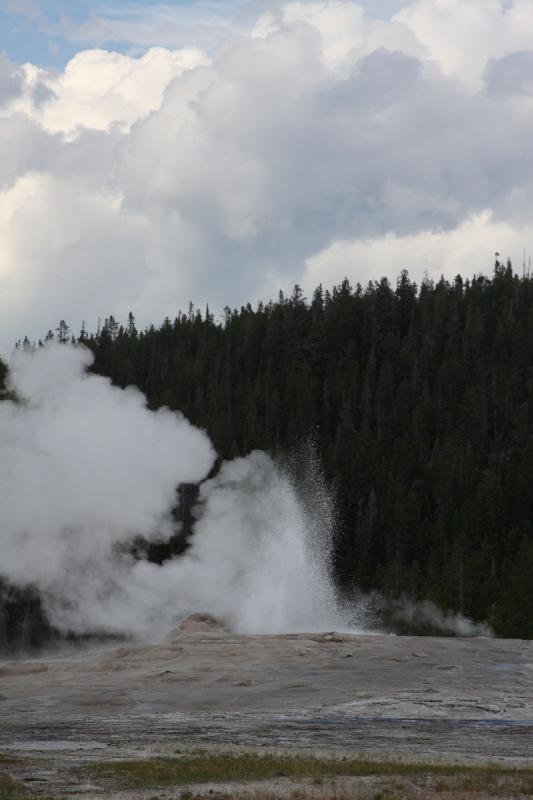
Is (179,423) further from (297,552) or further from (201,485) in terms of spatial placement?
(297,552)

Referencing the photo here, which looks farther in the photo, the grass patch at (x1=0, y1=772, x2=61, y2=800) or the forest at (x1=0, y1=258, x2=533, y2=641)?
the forest at (x1=0, y1=258, x2=533, y2=641)

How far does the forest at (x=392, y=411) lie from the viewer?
106875 millimetres

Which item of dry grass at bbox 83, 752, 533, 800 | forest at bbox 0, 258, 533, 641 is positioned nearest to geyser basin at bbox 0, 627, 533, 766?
dry grass at bbox 83, 752, 533, 800

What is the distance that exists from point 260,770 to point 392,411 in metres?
109

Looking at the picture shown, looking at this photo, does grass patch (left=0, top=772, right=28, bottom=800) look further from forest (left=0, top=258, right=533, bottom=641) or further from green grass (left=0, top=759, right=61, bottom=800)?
forest (left=0, top=258, right=533, bottom=641)

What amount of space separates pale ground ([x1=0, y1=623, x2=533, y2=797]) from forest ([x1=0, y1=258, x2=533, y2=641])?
2022 centimetres

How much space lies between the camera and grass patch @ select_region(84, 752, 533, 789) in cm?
3002

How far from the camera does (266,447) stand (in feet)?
419

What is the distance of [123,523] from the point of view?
76812 millimetres

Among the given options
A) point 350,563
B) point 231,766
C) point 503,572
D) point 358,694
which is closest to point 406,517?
point 350,563

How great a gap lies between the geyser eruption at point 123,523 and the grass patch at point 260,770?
3799 cm

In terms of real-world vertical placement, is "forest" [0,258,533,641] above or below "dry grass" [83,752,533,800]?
above

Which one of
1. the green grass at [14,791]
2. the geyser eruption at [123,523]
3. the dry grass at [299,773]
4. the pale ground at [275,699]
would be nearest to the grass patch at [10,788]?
the green grass at [14,791]

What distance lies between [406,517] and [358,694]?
7084 cm
